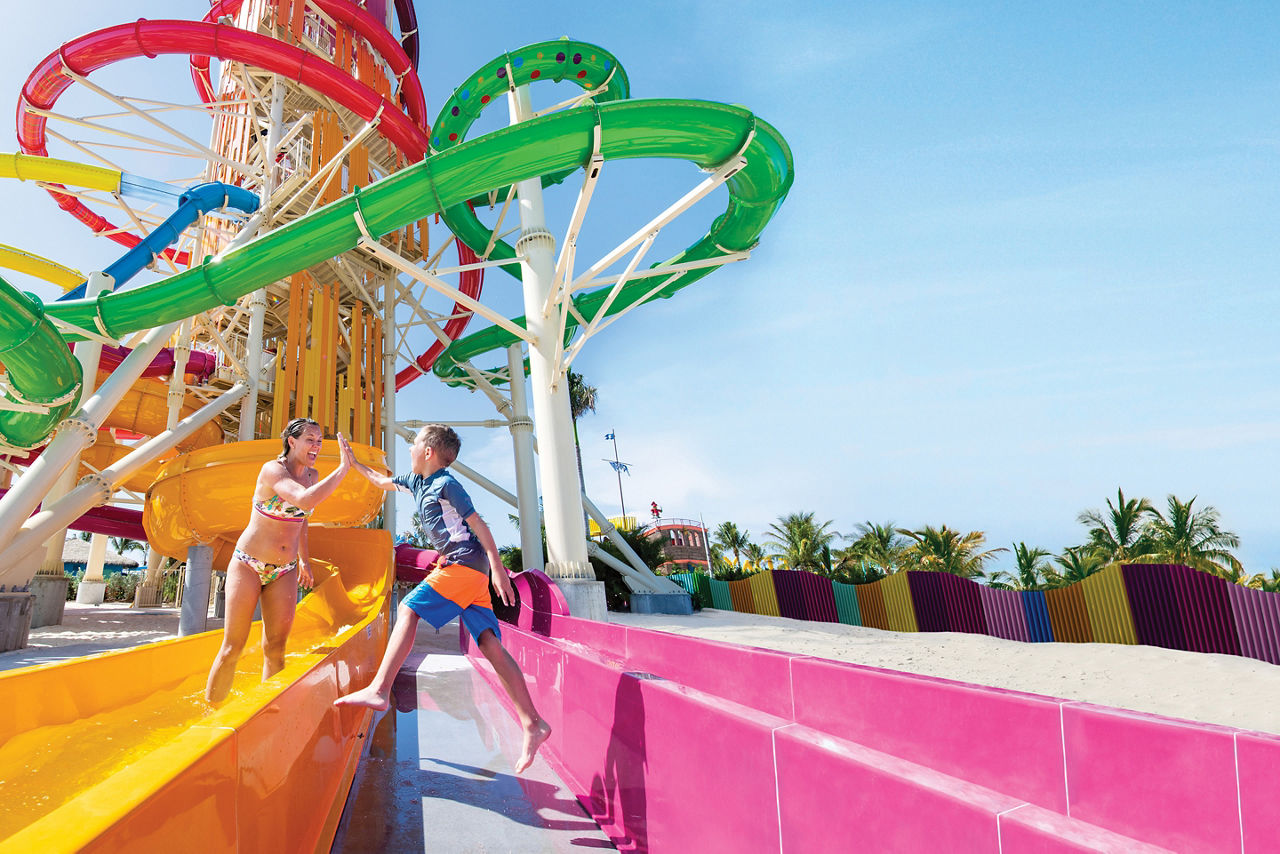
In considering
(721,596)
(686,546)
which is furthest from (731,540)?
(721,596)

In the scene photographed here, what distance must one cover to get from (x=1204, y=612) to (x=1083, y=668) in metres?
2.38

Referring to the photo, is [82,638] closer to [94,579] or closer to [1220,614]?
[1220,614]

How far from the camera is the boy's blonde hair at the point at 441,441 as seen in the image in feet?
10.1

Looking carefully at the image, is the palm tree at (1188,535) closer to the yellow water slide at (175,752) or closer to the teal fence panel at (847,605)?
the teal fence panel at (847,605)

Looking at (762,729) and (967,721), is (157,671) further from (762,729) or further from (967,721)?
(967,721)

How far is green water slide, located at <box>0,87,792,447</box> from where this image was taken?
23.2ft

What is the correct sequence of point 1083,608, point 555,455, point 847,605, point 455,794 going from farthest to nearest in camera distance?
point 847,605 < point 1083,608 < point 555,455 < point 455,794

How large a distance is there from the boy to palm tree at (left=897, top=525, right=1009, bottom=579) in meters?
32.9

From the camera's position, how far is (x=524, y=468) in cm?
1481

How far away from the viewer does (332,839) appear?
2.29 metres

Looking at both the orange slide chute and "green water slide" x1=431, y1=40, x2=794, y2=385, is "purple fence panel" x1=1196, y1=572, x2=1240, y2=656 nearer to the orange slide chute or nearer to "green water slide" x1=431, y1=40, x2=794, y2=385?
"green water slide" x1=431, y1=40, x2=794, y2=385

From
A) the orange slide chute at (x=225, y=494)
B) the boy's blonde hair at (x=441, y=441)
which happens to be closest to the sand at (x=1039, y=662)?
the orange slide chute at (x=225, y=494)

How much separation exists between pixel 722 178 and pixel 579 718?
622cm

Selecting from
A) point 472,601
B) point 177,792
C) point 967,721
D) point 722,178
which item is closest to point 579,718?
point 472,601
